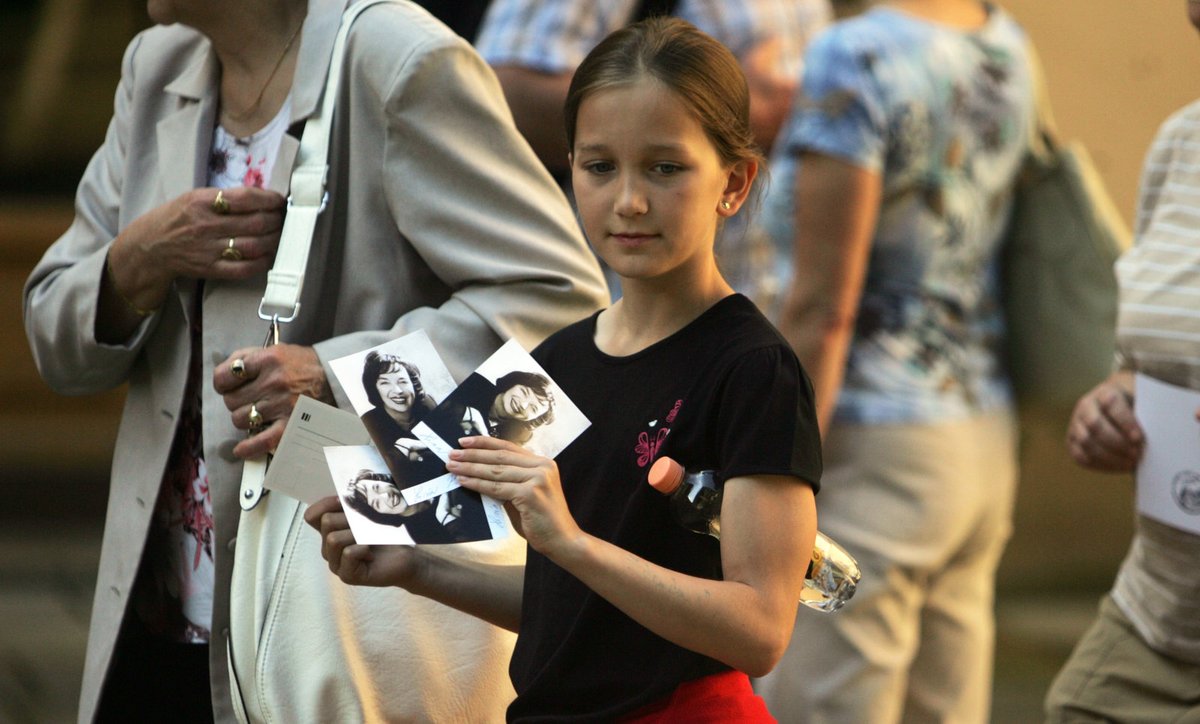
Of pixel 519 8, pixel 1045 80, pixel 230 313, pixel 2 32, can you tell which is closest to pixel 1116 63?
pixel 1045 80

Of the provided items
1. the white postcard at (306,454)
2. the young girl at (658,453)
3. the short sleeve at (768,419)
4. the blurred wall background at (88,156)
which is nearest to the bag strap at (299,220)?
the white postcard at (306,454)

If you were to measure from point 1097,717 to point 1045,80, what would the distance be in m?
2.68

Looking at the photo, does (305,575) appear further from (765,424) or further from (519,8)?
(519,8)

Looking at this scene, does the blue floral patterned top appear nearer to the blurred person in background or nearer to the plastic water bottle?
the blurred person in background

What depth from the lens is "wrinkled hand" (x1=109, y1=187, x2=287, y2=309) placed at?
259 cm

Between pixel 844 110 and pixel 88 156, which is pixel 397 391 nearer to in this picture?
pixel 844 110

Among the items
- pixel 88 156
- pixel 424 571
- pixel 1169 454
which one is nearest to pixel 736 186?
pixel 424 571

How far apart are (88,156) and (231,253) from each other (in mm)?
4739

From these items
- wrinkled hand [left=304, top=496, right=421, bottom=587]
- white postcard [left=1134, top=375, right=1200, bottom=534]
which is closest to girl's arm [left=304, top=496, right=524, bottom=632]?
wrinkled hand [left=304, top=496, right=421, bottom=587]

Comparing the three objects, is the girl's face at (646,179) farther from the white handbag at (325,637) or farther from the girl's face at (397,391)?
the white handbag at (325,637)

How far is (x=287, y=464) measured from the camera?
229cm

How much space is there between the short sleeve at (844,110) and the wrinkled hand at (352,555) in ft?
5.92

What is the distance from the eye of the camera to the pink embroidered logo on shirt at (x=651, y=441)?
2.06 meters

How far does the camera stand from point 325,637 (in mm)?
2396
